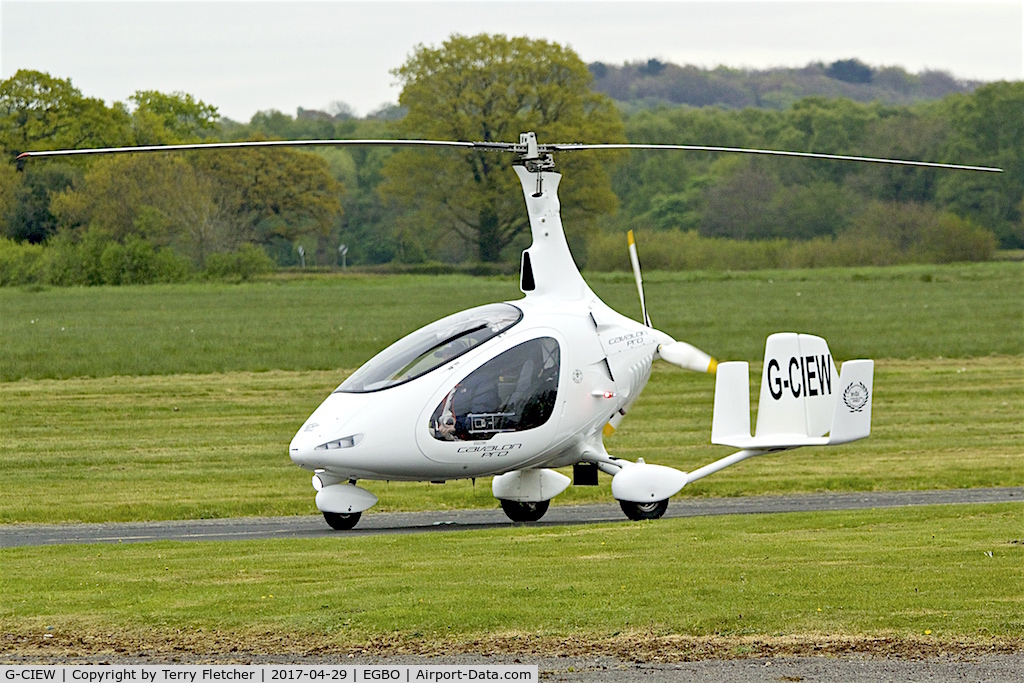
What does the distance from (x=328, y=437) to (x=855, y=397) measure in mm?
5416

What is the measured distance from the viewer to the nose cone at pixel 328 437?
1348 cm

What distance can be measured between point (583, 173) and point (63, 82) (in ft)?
77.2

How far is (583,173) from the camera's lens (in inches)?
1750

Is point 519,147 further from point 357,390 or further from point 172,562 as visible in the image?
point 172,562

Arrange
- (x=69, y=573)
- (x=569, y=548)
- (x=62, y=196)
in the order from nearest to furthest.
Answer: (x=69, y=573), (x=569, y=548), (x=62, y=196)

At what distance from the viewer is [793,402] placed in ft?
49.6

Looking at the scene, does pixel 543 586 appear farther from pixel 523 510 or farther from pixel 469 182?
pixel 469 182

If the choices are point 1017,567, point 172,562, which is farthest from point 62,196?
point 1017,567

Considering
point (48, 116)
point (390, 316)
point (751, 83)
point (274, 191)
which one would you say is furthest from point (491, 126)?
point (751, 83)

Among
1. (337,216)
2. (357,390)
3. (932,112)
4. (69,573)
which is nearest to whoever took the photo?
(69,573)

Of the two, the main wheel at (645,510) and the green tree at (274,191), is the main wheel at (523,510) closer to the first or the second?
the main wheel at (645,510)

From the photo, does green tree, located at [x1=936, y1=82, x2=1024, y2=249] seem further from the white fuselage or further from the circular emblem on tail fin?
the white fuselage

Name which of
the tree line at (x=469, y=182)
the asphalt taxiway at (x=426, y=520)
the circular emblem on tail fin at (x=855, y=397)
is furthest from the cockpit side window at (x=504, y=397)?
the tree line at (x=469, y=182)

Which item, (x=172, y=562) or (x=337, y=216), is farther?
(x=337, y=216)
